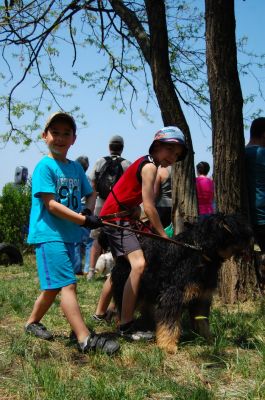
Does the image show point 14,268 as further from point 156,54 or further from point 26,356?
point 26,356

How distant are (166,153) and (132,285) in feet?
3.70

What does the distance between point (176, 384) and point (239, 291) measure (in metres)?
2.40

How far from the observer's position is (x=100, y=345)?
11.1ft

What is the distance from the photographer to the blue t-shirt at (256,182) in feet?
16.7

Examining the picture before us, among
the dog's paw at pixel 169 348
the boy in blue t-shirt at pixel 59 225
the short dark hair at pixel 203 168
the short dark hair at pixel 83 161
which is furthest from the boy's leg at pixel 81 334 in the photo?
the short dark hair at pixel 203 168

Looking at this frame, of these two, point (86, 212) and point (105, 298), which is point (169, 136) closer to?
point (86, 212)

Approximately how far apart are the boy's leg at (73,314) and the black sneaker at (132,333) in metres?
0.55

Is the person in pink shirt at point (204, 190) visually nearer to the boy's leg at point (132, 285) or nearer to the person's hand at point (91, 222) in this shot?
the boy's leg at point (132, 285)

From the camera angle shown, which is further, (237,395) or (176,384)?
(176,384)

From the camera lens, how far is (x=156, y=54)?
6.05 metres

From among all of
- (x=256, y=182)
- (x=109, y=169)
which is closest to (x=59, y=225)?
(x=256, y=182)

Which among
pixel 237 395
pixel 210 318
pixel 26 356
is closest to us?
pixel 237 395

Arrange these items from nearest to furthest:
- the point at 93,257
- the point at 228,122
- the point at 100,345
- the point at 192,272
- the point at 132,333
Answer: the point at 100,345 → the point at 192,272 → the point at 132,333 → the point at 228,122 → the point at 93,257

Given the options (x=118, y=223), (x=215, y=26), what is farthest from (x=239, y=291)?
(x=215, y=26)
